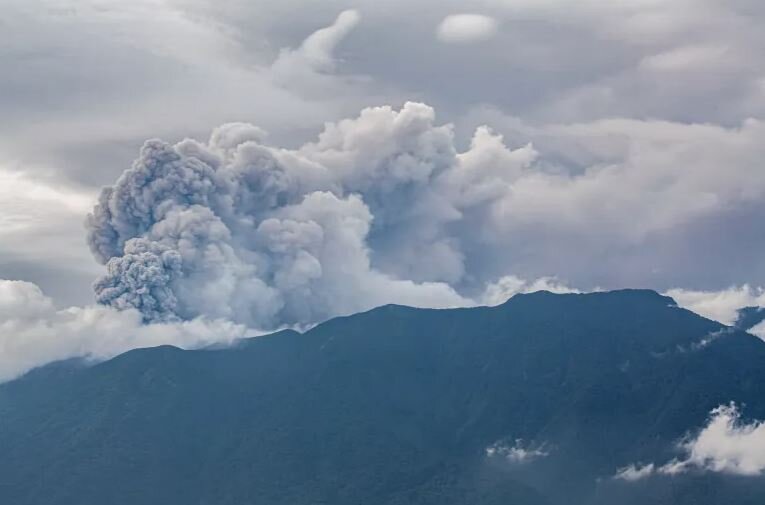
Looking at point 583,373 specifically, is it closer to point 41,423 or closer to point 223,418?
point 223,418

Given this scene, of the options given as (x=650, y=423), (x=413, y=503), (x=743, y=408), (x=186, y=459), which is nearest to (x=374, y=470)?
(x=413, y=503)

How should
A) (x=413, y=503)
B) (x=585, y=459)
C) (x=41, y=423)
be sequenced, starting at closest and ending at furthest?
(x=413, y=503) < (x=585, y=459) < (x=41, y=423)

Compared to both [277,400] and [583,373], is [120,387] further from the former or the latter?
[583,373]

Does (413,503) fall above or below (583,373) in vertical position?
below

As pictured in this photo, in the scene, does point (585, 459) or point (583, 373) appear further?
point (583, 373)

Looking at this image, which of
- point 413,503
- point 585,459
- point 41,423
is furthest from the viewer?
point 41,423

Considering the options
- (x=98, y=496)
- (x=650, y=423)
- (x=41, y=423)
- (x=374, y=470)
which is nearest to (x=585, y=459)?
(x=650, y=423)
